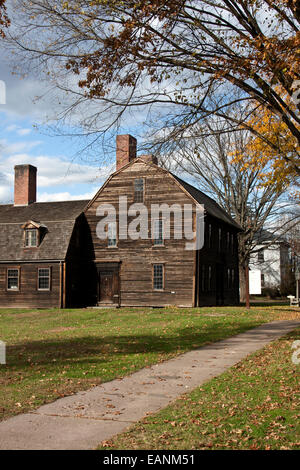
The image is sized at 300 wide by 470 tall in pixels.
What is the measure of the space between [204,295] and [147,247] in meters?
4.94

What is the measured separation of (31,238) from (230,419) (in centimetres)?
2970

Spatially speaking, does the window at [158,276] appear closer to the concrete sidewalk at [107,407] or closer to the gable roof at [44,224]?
the gable roof at [44,224]

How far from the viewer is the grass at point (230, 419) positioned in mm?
6082

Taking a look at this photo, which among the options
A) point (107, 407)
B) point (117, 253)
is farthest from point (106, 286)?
point (107, 407)

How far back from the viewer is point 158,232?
33344mm

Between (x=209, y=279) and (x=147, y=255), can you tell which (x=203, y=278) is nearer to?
(x=209, y=279)

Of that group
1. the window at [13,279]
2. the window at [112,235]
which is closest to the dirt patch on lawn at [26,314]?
the window at [13,279]

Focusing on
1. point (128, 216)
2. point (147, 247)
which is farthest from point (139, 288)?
point (128, 216)

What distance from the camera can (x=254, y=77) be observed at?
10859 mm

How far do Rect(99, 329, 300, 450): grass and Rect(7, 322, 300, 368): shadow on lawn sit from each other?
408 cm

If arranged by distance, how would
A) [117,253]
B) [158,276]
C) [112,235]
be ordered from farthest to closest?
1. [112,235]
2. [117,253]
3. [158,276]

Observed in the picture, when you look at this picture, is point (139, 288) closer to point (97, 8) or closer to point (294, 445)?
point (97, 8)

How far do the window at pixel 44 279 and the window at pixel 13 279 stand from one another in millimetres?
1796

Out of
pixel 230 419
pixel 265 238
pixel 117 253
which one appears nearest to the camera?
pixel 230 419
